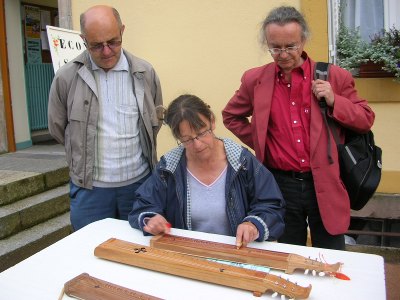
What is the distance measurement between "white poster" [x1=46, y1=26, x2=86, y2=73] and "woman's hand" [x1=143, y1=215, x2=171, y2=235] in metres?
1.75

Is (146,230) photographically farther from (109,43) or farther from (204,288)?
(109,43)

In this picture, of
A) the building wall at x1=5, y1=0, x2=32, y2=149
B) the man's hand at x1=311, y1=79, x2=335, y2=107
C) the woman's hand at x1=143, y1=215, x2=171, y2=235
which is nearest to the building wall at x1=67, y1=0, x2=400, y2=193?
the building wall at x1=5, y1=0, x2=32, y2=149

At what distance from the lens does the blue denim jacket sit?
6.33 feet

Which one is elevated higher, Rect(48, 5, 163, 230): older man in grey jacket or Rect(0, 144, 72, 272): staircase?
Rect(48, 5, 163, 230): older man in grey jacket

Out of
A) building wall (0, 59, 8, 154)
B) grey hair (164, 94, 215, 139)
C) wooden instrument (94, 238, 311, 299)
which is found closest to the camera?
wooden instrument (94, 238, 311, 299)

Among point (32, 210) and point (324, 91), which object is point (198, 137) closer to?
point (324, 91)

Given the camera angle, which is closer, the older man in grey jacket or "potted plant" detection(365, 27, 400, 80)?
the older man in grey jacket

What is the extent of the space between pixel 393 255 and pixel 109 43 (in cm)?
292

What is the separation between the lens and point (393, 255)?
150 inches

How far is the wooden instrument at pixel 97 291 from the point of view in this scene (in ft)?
4.74

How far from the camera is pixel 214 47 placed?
395cm

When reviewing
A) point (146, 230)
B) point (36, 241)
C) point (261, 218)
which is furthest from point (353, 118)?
point (36, 241)

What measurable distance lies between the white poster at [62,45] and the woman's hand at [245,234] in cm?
203

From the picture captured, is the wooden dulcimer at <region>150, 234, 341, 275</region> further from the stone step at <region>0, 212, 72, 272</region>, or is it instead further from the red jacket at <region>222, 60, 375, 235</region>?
the stone step at <region>0, 212, 72, 272</region>
